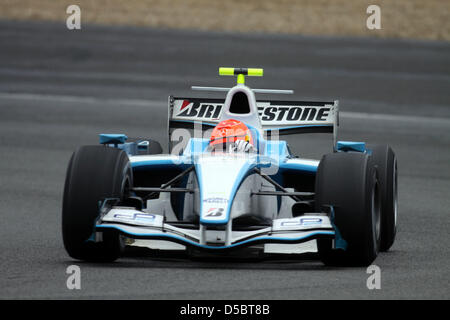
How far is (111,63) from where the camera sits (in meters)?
29.0

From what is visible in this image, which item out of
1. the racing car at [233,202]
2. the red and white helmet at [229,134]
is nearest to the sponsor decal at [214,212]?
the racing car at [233,202]

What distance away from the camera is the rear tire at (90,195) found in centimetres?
857

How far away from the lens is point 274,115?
37.2 ft

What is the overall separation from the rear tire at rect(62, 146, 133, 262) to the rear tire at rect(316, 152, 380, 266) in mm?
1585

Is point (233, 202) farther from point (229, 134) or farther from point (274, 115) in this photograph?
point (274, 115)

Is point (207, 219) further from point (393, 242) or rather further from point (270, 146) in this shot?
point (393, 242)

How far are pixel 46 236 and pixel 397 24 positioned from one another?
28295mm

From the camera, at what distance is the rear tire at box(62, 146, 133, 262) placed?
8.57m

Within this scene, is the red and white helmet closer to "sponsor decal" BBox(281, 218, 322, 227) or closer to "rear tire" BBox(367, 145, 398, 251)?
"rear tire" BBox(367, 145, 398, 251)

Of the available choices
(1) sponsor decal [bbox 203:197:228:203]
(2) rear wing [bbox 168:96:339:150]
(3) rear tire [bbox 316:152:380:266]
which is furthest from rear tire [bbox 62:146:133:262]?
(2) rear wing [bbox 168:96:339:150]

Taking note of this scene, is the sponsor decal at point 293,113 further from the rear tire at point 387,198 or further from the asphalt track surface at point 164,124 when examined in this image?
the asphalt track surface at point 164,124

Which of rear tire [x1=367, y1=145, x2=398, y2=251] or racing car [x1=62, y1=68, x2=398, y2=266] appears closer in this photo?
racing car [x1=62, y1=68, x2=398, y2=266]

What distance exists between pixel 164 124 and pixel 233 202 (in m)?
11.4
